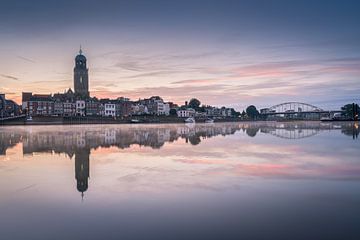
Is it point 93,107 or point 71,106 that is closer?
point 71,106

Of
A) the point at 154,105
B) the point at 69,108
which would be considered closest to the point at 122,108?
the point at 154,105

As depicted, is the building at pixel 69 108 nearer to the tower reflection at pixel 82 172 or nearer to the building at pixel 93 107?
the building at pixel 93 107

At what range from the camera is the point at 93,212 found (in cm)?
753

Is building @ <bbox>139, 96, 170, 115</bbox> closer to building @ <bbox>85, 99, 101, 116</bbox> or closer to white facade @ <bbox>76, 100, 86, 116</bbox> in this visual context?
building @ <bbox>85, 99, 101, 116</bbox>

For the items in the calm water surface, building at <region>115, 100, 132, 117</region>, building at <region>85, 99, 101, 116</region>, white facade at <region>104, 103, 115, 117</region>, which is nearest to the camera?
the calm water surface

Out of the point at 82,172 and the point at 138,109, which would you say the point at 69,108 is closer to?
the point at 138,109

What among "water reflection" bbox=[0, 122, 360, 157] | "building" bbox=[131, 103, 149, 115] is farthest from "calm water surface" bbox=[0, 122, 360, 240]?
"building" bbox=[131, 103, 149, 115]

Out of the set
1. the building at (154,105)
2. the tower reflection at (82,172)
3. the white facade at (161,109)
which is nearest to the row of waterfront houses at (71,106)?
the building at (154,105)

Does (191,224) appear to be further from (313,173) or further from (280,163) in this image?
(280,163)

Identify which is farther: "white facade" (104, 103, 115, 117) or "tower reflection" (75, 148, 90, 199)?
"white facade" (104, 103, 115, 117)

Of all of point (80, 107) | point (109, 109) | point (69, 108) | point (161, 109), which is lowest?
point (69, 108)

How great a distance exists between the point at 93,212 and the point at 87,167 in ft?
22.4

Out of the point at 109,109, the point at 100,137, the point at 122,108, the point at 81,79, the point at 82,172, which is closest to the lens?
the point at 82,172

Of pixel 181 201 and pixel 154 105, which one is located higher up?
pixel 154 105
